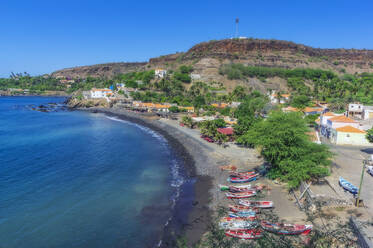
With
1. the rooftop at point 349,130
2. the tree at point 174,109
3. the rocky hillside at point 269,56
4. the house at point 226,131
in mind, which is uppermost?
the rocky hillside at point 269,56

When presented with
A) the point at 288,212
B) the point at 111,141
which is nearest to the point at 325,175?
the point at 288,212

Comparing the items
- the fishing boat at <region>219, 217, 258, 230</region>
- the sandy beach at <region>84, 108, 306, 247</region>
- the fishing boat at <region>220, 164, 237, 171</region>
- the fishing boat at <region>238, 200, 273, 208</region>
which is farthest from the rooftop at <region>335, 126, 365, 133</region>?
the fishing boat at <region>219, 217, 258, 230</region>

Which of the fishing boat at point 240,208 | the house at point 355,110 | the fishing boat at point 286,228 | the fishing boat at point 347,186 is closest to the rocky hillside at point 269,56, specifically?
the house at point 355,110

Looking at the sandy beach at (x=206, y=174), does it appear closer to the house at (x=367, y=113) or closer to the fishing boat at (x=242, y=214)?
the fishing boat at (x=242, y=214)

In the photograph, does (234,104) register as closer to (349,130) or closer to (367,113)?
(367,113)

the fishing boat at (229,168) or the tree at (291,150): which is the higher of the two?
the tree at (291,150)

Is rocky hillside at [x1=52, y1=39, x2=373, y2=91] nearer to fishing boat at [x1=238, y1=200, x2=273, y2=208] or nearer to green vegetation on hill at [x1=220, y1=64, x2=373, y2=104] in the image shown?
green vegetation on hill at [x1=220, y1=64, x2=373, y2=104]

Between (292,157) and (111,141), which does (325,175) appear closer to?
(292,157)
